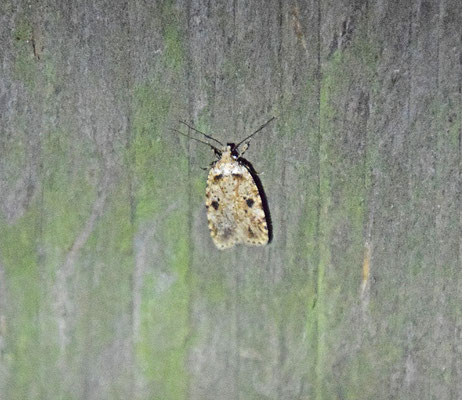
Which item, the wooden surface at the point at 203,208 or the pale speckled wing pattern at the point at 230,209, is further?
the pale speckled wing pattern at the point at 230,209

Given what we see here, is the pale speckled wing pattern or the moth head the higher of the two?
the moth head

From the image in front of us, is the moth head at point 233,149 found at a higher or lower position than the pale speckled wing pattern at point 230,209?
higher

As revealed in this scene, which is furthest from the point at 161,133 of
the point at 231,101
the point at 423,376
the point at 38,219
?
the point at 423,376

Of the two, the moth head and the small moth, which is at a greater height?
the moth head

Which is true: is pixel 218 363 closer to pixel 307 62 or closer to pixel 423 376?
pixel 423 376

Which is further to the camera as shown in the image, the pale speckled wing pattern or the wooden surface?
the pale speckled wing pattern
